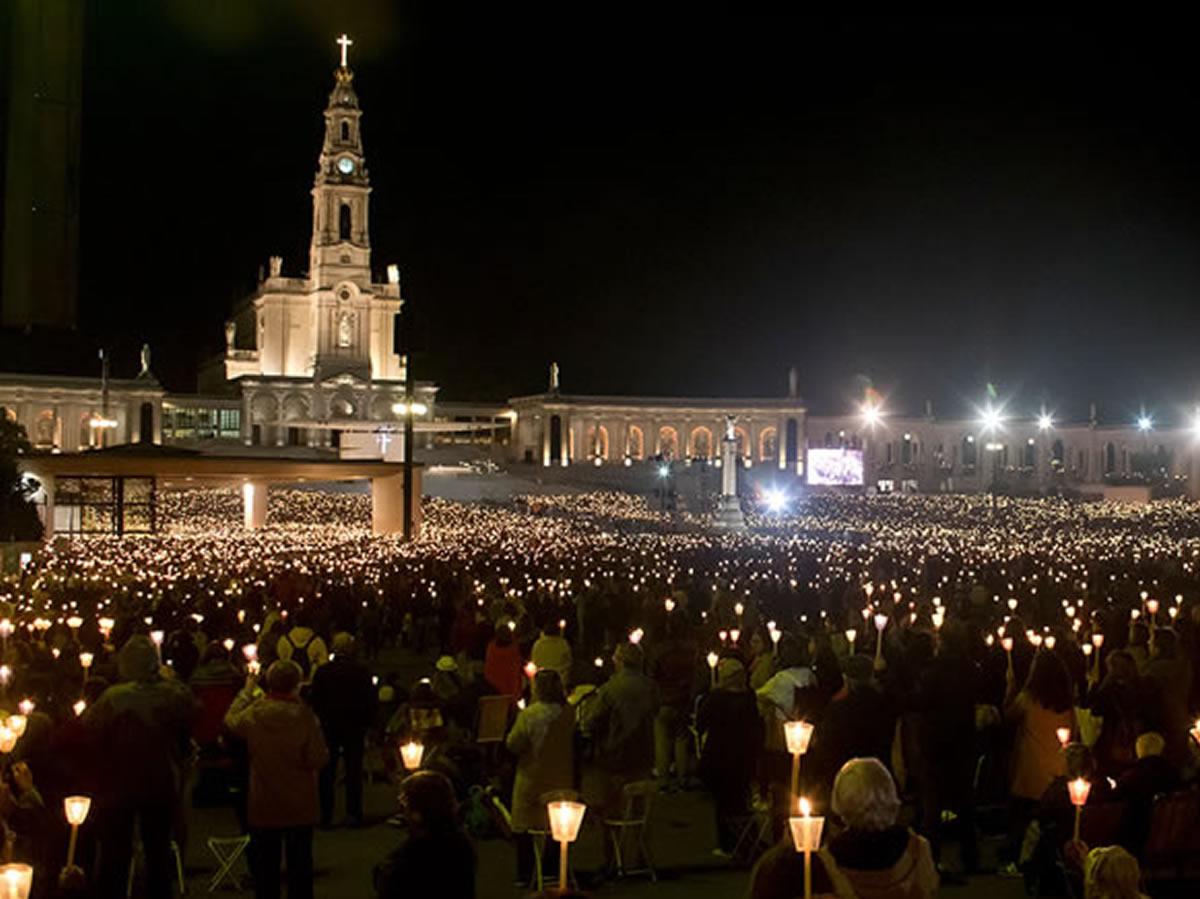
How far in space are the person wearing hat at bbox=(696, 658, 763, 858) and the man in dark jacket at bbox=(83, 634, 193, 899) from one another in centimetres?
340

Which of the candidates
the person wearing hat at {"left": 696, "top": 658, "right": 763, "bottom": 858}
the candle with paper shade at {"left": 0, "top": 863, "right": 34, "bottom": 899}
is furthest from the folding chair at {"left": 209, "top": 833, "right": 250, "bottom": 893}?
the candle with paper shade at {"left": 0, "top": 863, "right": 34, "bottom": 899}

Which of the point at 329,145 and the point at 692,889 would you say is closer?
the point at 692,889

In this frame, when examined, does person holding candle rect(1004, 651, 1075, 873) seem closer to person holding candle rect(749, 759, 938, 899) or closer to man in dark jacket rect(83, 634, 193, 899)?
person holding candle rect(749, 759, 938, 899)

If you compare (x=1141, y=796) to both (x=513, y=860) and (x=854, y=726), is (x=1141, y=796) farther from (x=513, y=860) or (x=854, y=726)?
(x=513, y=860)

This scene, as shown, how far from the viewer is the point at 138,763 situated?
7.55 meters

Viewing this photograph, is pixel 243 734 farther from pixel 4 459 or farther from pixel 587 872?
pixel 4 459

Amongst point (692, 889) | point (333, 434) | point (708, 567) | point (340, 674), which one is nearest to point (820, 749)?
point (692, 889)

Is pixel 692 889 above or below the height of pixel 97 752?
below

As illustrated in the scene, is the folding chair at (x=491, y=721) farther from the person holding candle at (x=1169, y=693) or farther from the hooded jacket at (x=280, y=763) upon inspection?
the person holding candle at (x=1169, y=693)

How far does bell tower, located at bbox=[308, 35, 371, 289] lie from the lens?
9312 centimetres

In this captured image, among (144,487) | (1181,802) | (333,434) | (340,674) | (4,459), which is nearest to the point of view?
(1181,802)

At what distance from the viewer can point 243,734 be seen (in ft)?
25.0

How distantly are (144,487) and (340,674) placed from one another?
153ft

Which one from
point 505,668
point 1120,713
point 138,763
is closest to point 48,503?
point 505,668
